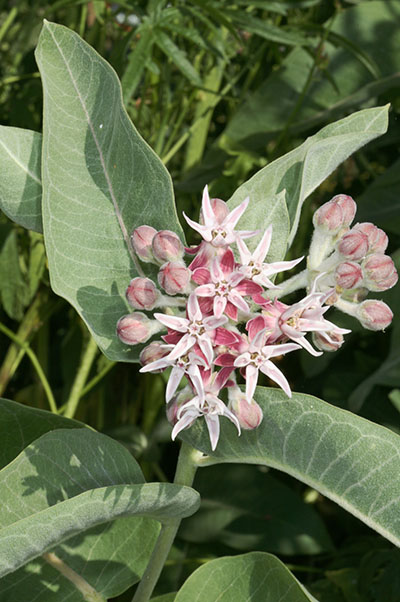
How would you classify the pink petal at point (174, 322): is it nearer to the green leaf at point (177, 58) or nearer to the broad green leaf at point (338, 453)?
the broad green leaf at point (338, 453)

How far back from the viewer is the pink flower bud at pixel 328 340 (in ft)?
2.18

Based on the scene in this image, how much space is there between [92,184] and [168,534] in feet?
1.17

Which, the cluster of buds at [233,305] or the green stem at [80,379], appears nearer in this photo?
the cluster of buds at [233,305]

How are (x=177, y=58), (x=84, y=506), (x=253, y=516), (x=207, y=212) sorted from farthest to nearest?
(x=253, y=516) < (x=177, y=58) < (x=207, y=212) < (x=84, y=506)

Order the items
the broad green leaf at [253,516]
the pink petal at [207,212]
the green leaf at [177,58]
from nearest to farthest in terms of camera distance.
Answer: the pink petal at [207,212], the green leaf at [177,58], the broad green leaf at [253,516]

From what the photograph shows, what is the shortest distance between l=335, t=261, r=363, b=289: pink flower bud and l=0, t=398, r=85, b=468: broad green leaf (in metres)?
0.38

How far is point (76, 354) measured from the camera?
1360mm

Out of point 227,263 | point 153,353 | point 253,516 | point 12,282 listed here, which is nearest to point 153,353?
point 153,353

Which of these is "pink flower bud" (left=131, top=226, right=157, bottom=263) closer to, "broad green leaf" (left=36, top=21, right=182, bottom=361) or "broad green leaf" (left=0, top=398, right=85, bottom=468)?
"broad green leaf" (left=36, top=21, right=182, bottom=361)

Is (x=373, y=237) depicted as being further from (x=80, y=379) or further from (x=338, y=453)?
(x=80, y=379)

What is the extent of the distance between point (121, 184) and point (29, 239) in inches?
22.0

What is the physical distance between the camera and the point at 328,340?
659mm

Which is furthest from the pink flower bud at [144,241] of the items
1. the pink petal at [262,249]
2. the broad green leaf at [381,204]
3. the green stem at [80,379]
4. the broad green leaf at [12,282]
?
the broad green leaf at [381,204]

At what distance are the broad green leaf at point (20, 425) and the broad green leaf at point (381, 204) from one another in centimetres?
69
